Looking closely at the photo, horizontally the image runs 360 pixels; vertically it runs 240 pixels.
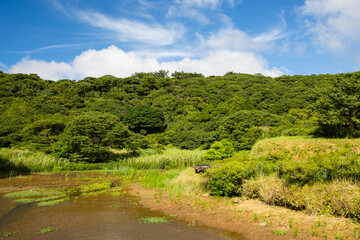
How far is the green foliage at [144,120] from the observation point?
3791cm

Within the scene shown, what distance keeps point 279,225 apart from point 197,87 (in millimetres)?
51067

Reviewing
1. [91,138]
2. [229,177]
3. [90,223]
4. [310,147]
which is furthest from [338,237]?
[91,138]

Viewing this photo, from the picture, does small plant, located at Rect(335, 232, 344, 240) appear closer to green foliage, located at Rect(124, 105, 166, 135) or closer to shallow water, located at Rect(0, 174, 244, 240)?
shallow water, located at Rect(0, 174, 244, 240)

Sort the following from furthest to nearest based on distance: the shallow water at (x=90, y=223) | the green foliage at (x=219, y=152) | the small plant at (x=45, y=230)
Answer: the green foliage at (x=219, y=152), the small plant at (x=45, y=230), the shallow water at (x=90, y=223)

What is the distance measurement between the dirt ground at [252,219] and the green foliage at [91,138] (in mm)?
12724

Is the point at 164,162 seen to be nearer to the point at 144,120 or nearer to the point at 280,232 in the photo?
the point at 280,232

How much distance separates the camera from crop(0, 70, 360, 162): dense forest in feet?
45.7

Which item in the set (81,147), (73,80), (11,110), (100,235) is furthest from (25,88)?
(100,235)

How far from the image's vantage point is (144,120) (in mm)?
37719

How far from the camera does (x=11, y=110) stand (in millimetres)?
30781

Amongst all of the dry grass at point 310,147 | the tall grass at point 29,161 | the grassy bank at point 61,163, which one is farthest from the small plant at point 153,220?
the tall grass at point 29,161

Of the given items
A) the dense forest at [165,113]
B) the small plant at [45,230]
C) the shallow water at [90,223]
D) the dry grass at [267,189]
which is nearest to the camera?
the shallow water at [90,223]

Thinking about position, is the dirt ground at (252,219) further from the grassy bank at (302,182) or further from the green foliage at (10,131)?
the green foliage at (10,131)

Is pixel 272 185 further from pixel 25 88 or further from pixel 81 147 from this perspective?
pixel 25 88
